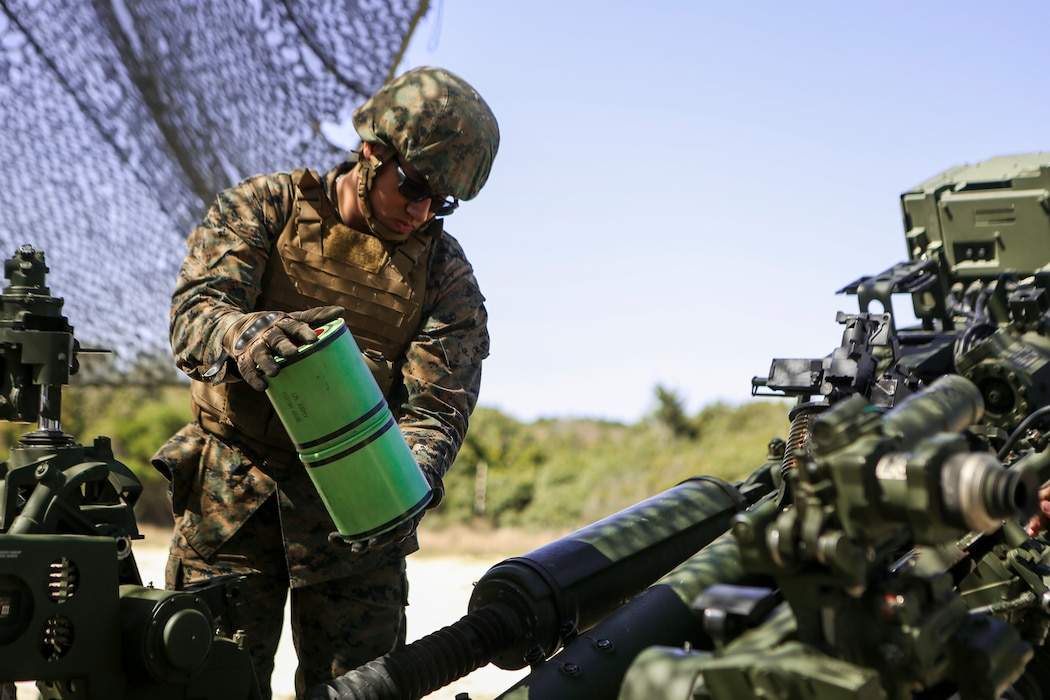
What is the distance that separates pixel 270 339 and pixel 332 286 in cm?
88

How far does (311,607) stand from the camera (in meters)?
3.88

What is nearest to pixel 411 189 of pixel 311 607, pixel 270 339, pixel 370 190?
pixel 370 190

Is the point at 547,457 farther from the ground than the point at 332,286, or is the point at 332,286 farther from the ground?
the point at 332,286

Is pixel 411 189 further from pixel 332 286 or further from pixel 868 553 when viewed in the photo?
pixel 868 553

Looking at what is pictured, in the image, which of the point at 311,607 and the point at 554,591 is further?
the point at 311,607

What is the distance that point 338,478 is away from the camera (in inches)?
125

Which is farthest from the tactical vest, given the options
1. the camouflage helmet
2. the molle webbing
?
the camouflage helmet

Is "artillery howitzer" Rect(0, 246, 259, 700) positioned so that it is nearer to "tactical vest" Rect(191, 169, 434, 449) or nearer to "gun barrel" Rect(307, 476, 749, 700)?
"gun barrel" Rect(307, 476, 749, 700)

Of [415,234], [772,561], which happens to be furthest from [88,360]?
[772,561]

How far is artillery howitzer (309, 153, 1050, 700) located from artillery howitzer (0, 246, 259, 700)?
393 millimetres

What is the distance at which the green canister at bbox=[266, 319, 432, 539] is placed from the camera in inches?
121

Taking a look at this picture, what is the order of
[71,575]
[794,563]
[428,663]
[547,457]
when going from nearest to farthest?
[794,563]
[71,575]
[428,663]
[547,457]

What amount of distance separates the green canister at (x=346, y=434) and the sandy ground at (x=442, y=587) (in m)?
1.60

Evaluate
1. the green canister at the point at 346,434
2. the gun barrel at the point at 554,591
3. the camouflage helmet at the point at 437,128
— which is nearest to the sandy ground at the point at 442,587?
the gun barrel at the point at 554,591
